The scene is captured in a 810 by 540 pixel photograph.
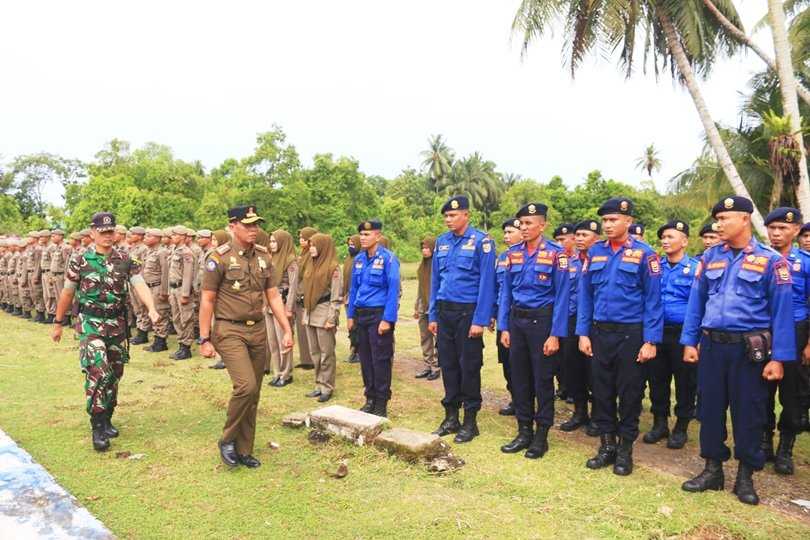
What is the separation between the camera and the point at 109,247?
5203 mm

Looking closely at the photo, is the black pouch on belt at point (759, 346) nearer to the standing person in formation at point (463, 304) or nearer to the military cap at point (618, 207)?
the military cap at point (618, 207)

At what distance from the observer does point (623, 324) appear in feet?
14.9

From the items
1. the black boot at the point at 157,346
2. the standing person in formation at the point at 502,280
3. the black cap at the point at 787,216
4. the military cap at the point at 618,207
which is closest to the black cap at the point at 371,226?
the standing person in formation at the point at 502,280

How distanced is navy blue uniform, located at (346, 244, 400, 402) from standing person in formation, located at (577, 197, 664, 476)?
1.93 m

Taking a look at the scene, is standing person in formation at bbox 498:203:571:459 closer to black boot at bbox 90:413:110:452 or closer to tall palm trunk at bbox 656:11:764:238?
black boot at bbox 90:413:110:452

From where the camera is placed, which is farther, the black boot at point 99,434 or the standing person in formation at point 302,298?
the standing person in formation at point 302,298

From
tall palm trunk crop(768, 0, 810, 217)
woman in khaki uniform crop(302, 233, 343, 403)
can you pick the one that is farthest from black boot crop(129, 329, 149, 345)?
tall palm trunk crop(768, 0, 810, 217)

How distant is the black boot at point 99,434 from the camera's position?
4914 mm

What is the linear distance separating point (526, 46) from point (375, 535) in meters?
12.4

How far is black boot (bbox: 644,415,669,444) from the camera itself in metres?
5.34

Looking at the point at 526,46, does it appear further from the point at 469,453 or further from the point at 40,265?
the point at 40,265

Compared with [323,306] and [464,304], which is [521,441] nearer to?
[464,304]

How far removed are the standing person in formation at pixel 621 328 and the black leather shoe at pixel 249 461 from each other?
2.60 metres

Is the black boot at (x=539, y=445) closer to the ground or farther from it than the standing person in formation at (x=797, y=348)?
closer to the ground
